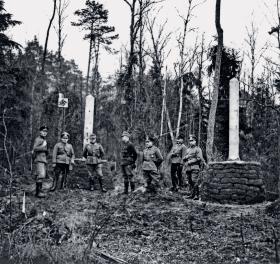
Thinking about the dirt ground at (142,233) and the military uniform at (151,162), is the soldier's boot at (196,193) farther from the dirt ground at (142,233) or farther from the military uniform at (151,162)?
the military uniform at (151,162)

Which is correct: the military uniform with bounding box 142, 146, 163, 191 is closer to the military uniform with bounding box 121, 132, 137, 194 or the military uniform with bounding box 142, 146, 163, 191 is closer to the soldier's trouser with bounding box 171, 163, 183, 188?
the military uniform with bounding box 121, 132, 137, 194

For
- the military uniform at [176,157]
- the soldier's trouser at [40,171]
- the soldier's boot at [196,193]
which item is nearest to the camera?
the soldier's trouser at [40,171]

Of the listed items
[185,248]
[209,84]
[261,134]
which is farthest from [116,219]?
[209,84]

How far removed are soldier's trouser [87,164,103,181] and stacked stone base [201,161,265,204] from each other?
11.4ft

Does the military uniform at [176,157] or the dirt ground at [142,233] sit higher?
the military uniform at [176,157]

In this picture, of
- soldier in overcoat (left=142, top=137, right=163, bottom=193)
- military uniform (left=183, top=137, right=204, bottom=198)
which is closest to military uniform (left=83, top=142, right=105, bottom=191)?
soldier in overcoat (left=142, top=137, right=163, bottom=193)

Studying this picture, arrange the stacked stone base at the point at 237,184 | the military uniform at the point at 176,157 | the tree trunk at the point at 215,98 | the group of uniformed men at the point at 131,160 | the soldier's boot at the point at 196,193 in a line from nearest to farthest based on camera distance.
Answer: the stacked stone base at the point at 237,184 < the group of uniformed men at the point at 131,160 < the soldier's boot at the point at 196,193 < the military uniform at the point at 176,157 < the tree trunk at the point at 215,98

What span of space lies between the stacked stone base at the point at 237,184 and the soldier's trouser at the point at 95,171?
3.47 meters

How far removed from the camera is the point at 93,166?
38.8 feet

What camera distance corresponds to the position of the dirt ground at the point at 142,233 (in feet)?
A: 18.2

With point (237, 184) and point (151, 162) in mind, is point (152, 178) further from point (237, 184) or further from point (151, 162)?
point (237, 184)

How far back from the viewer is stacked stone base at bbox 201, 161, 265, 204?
9711mm

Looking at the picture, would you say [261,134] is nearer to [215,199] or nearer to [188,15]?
[188,15]

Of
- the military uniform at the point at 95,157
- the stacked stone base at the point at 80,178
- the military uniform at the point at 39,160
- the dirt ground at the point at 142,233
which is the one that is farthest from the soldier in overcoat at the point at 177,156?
the military uniform at the point at 39,160
